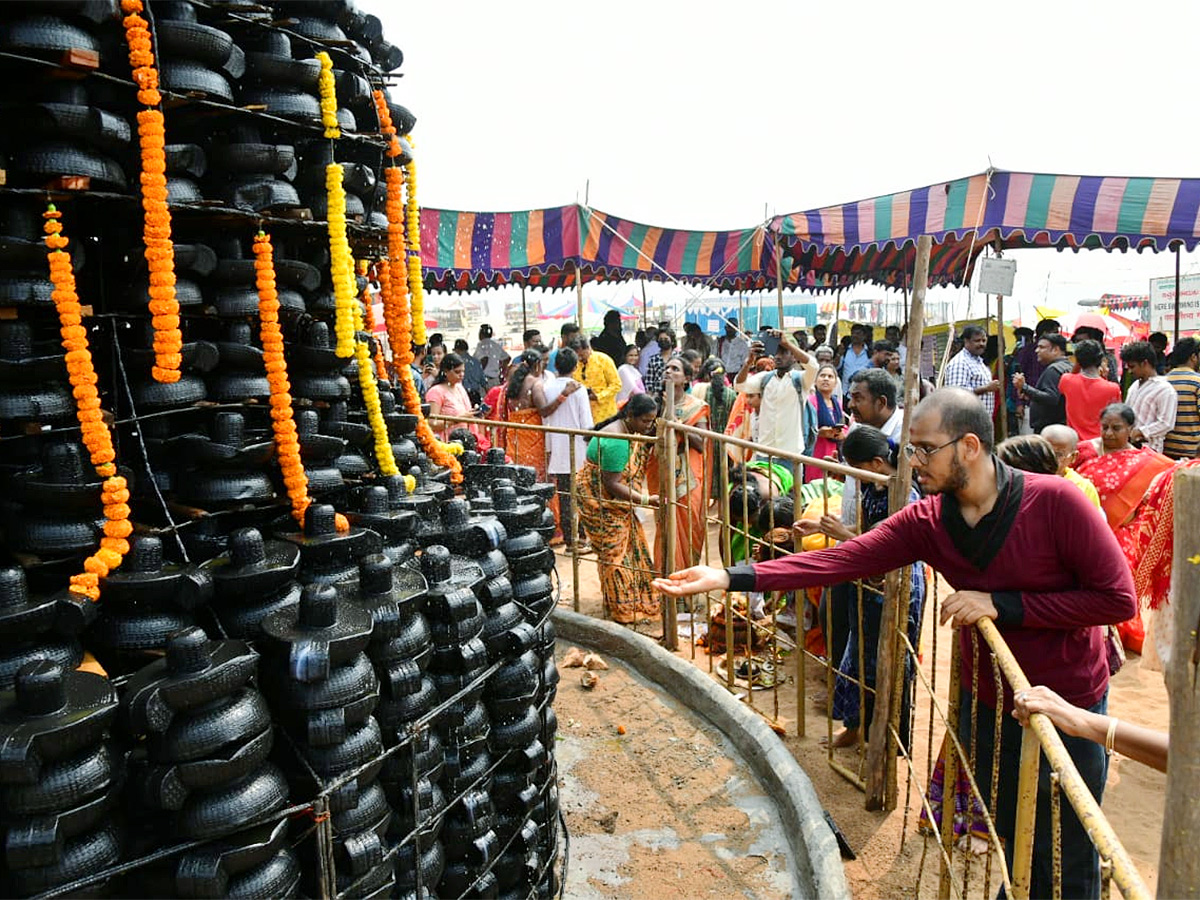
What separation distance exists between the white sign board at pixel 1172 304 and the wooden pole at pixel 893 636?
44.3 ft

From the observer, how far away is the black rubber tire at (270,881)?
6.09ft

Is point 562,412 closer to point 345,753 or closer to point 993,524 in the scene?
point 993,524

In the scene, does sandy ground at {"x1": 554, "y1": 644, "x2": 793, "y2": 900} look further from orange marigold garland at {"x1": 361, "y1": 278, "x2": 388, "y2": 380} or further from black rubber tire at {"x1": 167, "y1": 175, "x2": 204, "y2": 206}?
black rubber tire at {"x1": 167, "y1": 175, "x2": 204, "y2": 206}

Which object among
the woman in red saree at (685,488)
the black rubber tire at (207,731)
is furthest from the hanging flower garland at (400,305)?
the woman in red saree at (685,488)

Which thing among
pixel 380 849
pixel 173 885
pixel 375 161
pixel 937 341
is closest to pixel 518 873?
pixel 380 849

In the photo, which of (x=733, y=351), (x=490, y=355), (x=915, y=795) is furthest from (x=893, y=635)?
(x=733, y=351)

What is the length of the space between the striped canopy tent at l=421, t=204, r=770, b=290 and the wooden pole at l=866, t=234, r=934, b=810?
10027 millimetres

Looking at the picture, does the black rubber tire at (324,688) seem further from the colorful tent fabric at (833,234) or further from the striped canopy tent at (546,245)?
the striped canopy tent at (546,245)

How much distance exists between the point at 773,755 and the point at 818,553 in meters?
1.28

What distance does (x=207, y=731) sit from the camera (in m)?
1.80

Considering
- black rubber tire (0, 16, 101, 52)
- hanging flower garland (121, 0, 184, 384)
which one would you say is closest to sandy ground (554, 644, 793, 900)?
hanging flower garland (121, 0, 184, 384)

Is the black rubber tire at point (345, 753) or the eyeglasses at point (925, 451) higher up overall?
the eyeglasses at point (925, 451)

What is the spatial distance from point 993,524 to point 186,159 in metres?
2.60

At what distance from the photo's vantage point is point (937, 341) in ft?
49.1
